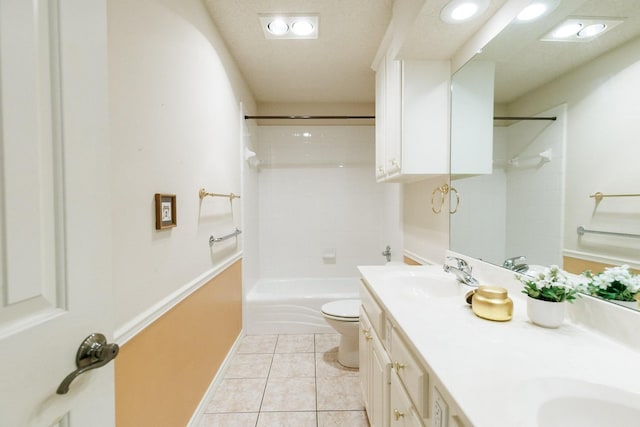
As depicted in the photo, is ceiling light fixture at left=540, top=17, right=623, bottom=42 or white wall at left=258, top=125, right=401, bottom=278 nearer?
ceiling light fixture at left=540, top=17, right=623, bottom=42

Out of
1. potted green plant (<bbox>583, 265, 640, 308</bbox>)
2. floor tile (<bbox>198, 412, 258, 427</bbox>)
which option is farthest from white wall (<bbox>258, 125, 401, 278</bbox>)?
potted green plant (<bbox>583, 265, 640, 308</bbox>)

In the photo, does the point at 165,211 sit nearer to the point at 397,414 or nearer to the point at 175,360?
the point at 175,360

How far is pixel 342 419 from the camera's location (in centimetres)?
157

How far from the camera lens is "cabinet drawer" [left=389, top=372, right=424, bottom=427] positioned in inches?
31.2

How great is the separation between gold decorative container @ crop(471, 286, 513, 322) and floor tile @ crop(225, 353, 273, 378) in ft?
5.43

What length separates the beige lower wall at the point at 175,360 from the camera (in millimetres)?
986

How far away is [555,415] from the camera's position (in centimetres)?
56

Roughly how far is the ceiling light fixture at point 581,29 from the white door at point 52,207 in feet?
4.66

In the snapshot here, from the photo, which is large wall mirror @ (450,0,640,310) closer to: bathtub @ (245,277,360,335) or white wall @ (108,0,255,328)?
white wall @ (108,0,255,328)

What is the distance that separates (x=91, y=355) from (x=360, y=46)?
2.36m

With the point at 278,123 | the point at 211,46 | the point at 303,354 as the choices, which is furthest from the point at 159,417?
the point at 278,123

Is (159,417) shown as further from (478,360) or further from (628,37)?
(628,37)

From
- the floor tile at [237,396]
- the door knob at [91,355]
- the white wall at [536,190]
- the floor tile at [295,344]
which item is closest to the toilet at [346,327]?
the floor tile at [295,344]

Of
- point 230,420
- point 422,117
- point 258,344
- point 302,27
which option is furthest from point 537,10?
point 258,344
